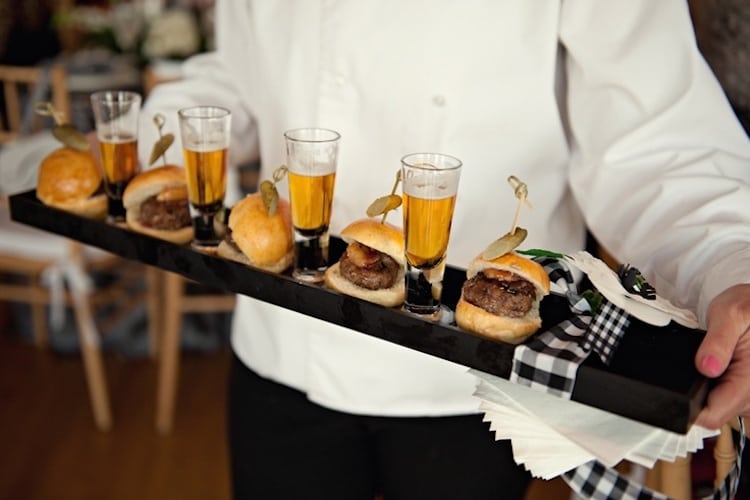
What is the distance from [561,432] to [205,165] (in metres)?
0.55

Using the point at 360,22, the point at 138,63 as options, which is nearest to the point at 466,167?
the point at 360,22

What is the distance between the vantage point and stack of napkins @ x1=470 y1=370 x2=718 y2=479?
0.80 m

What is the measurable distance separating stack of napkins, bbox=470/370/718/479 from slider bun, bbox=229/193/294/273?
0.30 m

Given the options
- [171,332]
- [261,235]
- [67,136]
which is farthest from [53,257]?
[261,235]

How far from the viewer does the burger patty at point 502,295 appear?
2.82 feet

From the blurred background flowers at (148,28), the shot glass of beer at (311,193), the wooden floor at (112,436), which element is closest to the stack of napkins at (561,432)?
the shot glass of beer at (311,193)

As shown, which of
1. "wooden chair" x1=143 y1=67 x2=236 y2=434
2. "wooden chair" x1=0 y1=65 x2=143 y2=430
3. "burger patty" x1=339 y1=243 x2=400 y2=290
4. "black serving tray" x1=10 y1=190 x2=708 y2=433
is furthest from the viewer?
"wooden chair" x1=143 y1=67 x2=236 y2=434

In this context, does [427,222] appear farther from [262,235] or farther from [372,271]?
[262,235]

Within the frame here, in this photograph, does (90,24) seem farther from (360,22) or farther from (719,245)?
(719,245)

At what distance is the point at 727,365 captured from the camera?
758mm

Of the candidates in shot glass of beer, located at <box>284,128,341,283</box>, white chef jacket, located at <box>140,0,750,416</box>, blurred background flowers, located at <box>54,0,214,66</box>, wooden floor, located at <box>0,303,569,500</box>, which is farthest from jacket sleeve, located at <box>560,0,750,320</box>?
blurred background flowers, located at <box>54,0,214,66</box>

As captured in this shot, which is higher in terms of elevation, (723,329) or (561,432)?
(723,329)

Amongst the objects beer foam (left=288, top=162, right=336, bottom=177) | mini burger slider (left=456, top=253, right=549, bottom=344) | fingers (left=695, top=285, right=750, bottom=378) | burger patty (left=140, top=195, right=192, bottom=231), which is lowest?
burger patty (left=140, top=195, right=192, bottom=231)

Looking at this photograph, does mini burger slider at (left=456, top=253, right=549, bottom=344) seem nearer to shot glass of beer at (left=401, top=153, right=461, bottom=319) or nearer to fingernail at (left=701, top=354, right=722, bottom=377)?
shot glass of beer at (left=401, top=153, right=461, bottom=319)
